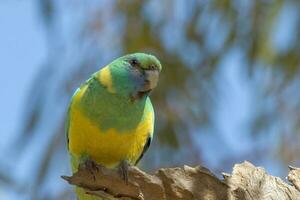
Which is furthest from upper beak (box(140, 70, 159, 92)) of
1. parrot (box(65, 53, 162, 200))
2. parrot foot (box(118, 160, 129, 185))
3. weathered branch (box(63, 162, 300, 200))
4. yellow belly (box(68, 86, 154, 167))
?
weathered branch (box(63, 162, 300, 200))

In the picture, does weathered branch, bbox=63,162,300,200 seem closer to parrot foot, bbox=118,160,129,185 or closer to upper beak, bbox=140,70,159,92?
parrot foot, bbox=118,160,129,185

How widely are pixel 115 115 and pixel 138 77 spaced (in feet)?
0.54

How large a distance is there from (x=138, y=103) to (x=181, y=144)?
2099 mm

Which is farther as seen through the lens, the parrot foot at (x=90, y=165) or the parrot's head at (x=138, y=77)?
the parrot's head at (x=138, y=77)

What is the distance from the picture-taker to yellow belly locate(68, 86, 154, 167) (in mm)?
3039

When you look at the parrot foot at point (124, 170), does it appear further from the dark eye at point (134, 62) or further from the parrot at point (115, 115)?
the dark eye at point (134, 62)

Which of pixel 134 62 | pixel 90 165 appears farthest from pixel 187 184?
pixel 134 62

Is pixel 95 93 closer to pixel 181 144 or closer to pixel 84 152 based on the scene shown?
pixel 84 152

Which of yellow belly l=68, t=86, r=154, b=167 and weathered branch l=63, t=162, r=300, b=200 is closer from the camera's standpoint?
weathered branch l=63, t=162, r=300, b=200

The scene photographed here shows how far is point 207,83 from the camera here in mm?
5223

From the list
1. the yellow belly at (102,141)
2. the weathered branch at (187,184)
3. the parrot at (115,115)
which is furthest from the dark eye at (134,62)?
the weathered branch at (187,184)

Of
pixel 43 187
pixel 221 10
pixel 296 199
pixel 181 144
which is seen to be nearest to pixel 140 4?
pixel 221 10

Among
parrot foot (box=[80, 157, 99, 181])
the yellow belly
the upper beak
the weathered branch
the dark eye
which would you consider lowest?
the weathered branch

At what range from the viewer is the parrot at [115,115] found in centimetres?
304
